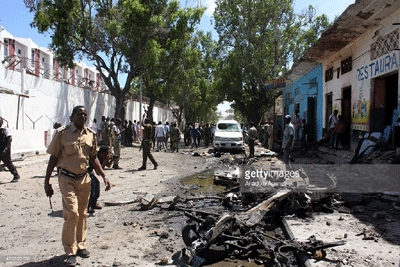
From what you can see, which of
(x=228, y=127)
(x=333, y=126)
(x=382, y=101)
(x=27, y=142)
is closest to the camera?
(x=382, y=101)

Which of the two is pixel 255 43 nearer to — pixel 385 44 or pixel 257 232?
pixel 385 44

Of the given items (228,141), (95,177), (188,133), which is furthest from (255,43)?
(95,177)

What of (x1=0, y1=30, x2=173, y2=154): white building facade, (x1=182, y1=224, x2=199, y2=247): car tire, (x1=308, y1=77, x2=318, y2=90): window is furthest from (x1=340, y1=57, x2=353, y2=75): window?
(x1=0, y1=30, x2=173, y2=154): white building facade

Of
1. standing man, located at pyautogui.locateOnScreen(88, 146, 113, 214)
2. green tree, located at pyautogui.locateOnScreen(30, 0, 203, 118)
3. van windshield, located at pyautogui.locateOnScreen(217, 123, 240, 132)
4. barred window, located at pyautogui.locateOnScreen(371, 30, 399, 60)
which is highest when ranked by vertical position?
green tree, located at pyautogui.locateOnScreen(30, 0, 203, 118)

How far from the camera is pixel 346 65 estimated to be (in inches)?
562

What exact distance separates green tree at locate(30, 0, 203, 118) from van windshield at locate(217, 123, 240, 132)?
5.22 m

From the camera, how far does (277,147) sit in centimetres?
1950

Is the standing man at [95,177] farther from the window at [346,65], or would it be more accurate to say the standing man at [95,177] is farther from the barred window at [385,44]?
the window at [346,65]

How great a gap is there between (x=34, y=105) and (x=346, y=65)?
13.4 m

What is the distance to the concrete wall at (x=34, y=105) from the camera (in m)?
14.6

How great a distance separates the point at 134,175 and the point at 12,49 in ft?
112

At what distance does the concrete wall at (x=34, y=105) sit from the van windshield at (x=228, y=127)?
8367 millimetres

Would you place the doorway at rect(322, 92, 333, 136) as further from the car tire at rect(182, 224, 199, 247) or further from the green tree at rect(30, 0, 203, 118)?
the car tire at rect(182, 224, 199, 247)

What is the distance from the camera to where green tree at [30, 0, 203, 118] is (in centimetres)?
2019
